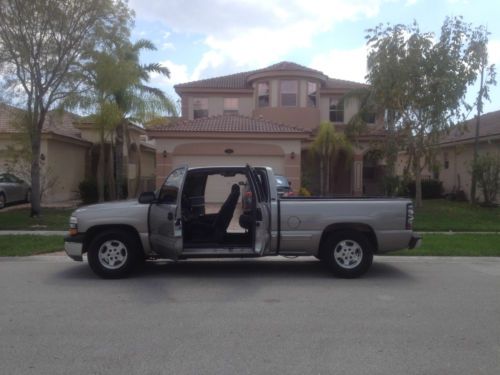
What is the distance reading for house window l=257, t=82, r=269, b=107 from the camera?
2702cm

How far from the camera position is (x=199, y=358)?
466cm

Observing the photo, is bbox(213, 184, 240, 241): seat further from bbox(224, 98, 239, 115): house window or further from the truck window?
bbox(224, 98, 239, 115): house window

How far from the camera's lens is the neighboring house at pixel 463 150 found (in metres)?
22.9

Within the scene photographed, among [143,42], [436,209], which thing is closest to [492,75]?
[436,209]

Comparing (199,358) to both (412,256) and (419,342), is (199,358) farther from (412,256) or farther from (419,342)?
Result: (412,256)

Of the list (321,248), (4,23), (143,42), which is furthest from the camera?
(143,42)

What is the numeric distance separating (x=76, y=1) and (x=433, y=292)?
12717mm

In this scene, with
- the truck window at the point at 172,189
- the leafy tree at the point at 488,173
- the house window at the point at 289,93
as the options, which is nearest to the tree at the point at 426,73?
the leafy tree at the point at 488,173

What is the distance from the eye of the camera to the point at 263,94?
27172 millimetres

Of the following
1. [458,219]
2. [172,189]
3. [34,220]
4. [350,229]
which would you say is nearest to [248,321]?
[172,189]

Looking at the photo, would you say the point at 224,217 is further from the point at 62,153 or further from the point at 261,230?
the point at 62,153

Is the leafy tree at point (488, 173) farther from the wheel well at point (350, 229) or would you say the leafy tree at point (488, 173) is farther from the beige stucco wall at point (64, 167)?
the beige stucco wall at point (64, 167)

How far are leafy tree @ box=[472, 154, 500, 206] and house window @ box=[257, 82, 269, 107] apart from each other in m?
11.0

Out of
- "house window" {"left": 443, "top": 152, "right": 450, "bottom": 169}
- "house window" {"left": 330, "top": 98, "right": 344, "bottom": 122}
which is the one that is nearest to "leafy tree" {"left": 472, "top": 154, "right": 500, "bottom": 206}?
"house window" {"left": 443, "top": 152, "right": 450, "bottom": 169}
